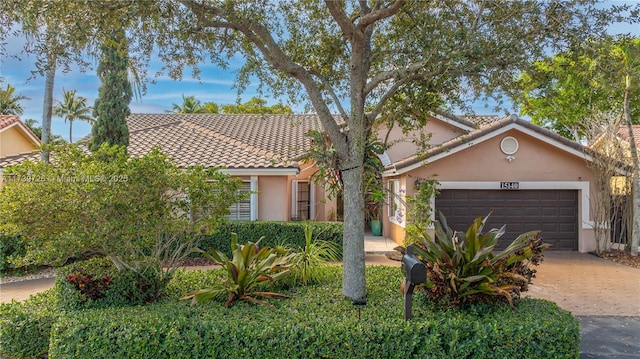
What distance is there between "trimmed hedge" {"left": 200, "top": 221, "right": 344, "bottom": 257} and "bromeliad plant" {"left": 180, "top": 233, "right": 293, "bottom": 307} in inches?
209

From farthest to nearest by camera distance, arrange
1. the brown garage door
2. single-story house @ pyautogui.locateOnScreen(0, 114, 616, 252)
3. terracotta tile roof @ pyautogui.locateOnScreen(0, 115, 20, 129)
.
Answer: terracotta tile roof @ pyautogui.locateOnScreen(0, 115, 20, 129) → the brown garage door → single-story house @ pyautogui.locateOnScreen(0, 114, 616, 252)

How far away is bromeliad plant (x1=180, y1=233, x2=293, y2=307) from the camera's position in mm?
5696

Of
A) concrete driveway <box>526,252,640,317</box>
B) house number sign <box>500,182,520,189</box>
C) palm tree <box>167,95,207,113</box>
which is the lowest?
concrete driveway <box>526,252,640,317</box>

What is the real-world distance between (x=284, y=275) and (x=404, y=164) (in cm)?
794

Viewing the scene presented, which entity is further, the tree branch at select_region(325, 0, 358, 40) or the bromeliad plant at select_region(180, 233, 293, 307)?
the tree branch at select_region(325, 0, 358, 40)

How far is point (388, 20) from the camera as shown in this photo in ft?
24.2

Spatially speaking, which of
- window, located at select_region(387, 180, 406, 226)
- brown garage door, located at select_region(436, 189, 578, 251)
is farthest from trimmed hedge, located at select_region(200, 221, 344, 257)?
brown garage door, located at select_region(436, 189, 578, 251)

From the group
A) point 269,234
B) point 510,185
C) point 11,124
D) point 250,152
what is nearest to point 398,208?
point 510,185

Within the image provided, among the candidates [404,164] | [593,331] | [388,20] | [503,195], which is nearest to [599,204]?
[503,195]

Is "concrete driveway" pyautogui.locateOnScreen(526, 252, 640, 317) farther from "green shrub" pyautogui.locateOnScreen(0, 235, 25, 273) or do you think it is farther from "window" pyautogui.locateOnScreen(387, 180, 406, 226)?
"green shrub" pyautogui.locateOnScreen(0, 235, 25, 273)

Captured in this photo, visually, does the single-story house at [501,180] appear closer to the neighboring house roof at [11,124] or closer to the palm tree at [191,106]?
the neighboring house roof at [11,124]

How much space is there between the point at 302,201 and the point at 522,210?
29.8 feet

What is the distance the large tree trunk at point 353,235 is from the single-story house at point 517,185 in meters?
7.68

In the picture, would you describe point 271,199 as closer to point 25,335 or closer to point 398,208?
point 398,208
